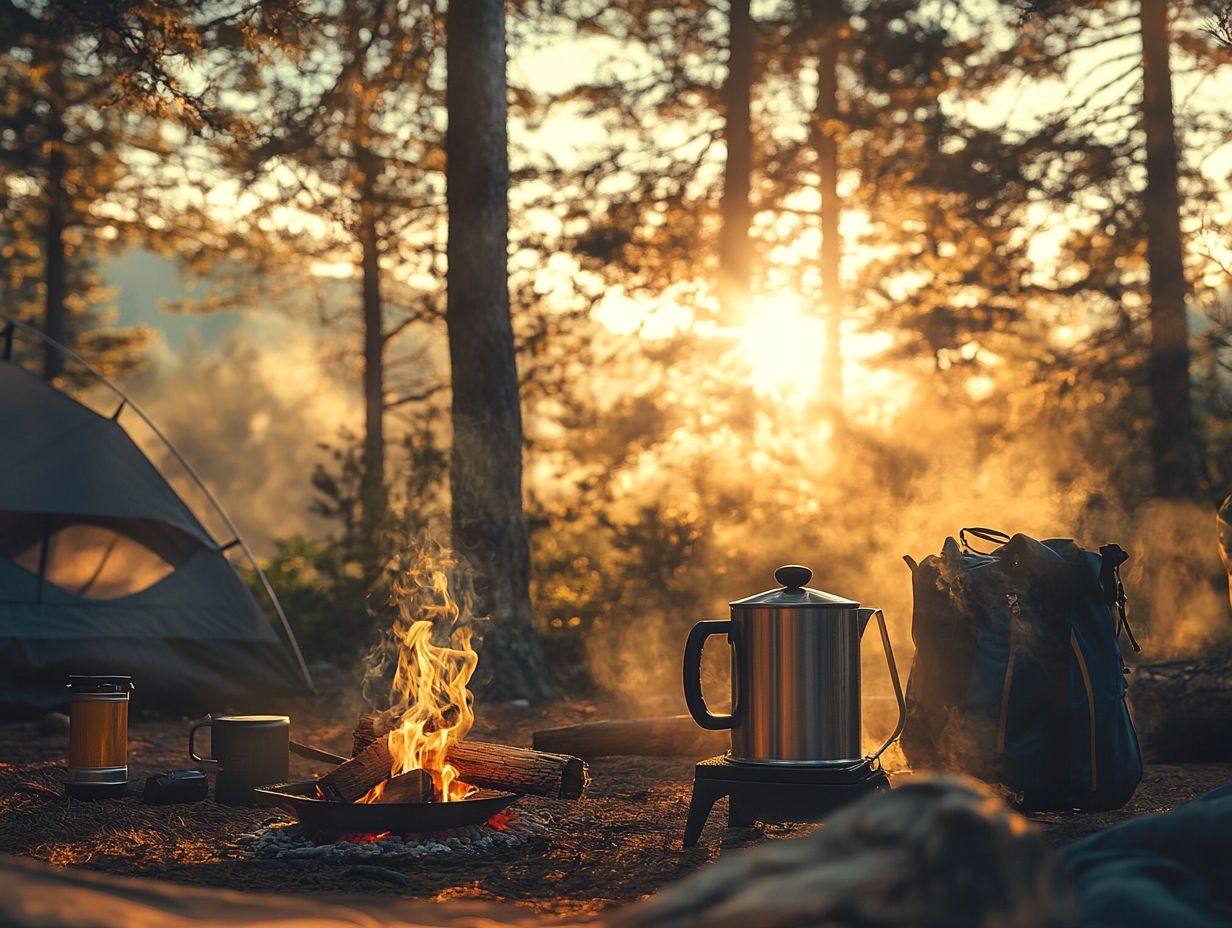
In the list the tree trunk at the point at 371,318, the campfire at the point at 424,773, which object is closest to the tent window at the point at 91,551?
the campfire at the point at 424,773

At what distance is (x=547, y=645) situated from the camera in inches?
523

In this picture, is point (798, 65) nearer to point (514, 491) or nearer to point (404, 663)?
point (514, 491)

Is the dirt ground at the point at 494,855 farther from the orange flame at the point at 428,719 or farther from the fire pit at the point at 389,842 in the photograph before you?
the orange flame at the point at 428,719

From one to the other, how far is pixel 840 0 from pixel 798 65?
4.94ft

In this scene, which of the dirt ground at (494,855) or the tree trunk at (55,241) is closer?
the dirt ground at (494,855)

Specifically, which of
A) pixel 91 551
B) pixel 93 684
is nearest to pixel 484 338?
pixel 91 551

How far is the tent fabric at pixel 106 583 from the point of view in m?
8.84

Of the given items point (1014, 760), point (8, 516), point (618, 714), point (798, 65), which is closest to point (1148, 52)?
point (798, 65)

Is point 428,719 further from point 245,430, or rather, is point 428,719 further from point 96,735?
point 245,430

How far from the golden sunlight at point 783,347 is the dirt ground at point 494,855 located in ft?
31.0

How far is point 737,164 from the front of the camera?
15125mm

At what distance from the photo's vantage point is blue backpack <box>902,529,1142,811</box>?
5039 millimetres

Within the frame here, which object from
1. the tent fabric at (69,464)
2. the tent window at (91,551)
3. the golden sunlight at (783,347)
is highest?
the golden sunlight at (783,347)

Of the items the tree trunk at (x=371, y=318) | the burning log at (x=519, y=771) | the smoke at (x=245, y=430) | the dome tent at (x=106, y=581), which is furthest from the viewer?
the smoke at (x=245, y=430)
